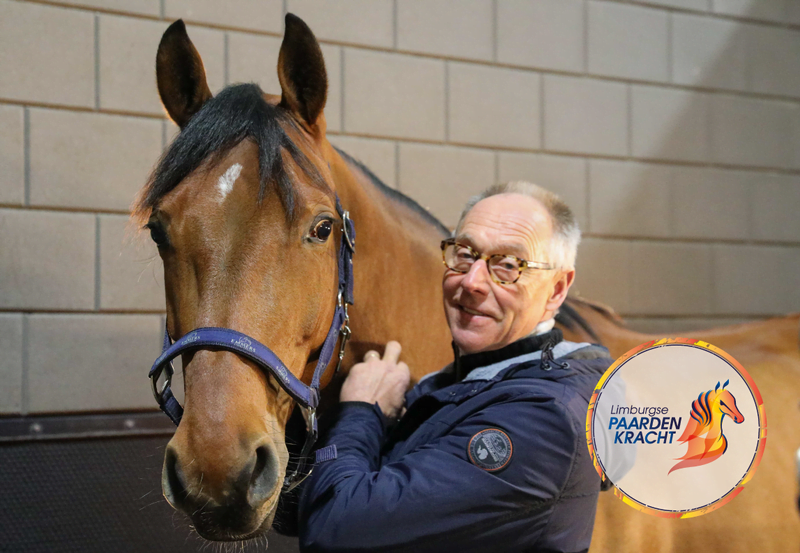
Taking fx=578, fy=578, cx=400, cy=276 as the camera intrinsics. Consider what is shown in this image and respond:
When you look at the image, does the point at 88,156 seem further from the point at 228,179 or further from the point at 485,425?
the point at 485,425

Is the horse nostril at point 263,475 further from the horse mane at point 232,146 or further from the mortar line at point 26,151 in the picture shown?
the mortar line at point 26,151

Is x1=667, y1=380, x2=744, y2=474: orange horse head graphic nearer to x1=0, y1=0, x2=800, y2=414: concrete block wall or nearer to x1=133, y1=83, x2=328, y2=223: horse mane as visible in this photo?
x1=133, y1=83, x2=328, y2=223: horse mane

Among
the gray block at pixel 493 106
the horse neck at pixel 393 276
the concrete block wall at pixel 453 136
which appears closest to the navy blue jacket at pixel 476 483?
the horse neck at pixel 393 276

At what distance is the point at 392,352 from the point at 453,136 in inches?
53.3

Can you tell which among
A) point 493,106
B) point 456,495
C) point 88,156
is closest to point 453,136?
point 493,106

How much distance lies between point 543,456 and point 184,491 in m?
0.50

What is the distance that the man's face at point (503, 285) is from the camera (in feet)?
3.44

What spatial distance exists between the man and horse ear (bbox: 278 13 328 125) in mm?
368

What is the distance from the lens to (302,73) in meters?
1.09

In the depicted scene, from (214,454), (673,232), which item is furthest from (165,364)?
(673,232)

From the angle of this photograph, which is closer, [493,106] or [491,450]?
[491,450]

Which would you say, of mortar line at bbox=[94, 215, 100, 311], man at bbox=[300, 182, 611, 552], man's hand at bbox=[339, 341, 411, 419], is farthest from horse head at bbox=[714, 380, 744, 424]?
mortar line at bbox=[94, 215, 100, 311]

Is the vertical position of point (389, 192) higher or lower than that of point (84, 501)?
higher

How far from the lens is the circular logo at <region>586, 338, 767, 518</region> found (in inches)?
34.2
